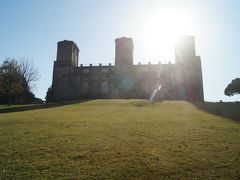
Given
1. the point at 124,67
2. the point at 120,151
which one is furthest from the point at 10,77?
the point at 120,151

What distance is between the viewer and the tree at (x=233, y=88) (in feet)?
217

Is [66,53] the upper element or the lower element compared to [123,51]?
lower

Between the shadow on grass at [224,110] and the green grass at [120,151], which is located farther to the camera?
the shadow on grass at [224,110]

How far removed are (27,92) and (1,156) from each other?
190ft

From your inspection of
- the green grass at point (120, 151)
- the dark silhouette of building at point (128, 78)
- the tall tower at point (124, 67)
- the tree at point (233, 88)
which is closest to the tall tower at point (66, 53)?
the dark silhouette of building at point (128, 78)

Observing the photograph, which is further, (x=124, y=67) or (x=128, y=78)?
(x=124, y=67)

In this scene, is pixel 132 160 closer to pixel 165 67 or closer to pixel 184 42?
pixel 165 67

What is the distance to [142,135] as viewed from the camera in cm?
1666

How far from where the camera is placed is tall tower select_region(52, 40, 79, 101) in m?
66.2

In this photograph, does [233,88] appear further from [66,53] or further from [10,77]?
[10,77]

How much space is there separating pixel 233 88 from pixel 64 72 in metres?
40.7

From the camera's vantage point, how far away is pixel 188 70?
63375mm

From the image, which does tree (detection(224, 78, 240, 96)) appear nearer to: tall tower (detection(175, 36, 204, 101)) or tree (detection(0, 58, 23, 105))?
tall tower (detection(175, 36, 204, 101))

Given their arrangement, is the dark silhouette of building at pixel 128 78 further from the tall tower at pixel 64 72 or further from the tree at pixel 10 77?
the tree at pixel 10 77
